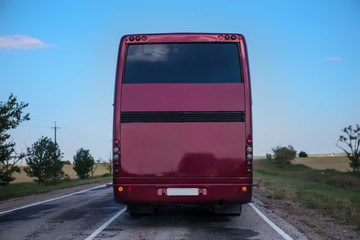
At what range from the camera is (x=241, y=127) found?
7.24 metres

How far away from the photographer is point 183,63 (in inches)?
297

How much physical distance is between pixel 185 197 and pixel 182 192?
12cm

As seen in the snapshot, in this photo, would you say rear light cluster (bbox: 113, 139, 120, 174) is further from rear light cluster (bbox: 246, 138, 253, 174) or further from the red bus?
rear light cluster (bbox: 246, 138, 253, 174)

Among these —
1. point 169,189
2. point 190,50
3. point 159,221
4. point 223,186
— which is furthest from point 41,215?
point 190,50

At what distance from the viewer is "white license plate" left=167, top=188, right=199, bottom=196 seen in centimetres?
721

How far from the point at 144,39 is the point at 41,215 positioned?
5511mm

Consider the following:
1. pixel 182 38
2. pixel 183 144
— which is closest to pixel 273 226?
pixel 183 144

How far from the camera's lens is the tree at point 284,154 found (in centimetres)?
9275

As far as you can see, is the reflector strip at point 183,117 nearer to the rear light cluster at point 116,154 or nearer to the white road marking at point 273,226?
the rear light cluster at point 116,154

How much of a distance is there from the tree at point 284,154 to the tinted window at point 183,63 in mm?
89258

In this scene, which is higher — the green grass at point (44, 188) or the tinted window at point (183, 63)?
the tinted window at point (183, 63)

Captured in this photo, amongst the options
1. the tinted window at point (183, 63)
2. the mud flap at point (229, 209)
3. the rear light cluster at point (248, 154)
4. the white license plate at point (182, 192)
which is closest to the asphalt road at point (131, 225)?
the mud flap at point (229, 209)

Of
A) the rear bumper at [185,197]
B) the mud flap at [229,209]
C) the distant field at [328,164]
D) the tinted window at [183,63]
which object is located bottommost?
the distant field at [328,164]

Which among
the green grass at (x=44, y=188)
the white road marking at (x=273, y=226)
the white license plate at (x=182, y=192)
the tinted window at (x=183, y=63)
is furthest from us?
the green grass at (x=44, y=188)
